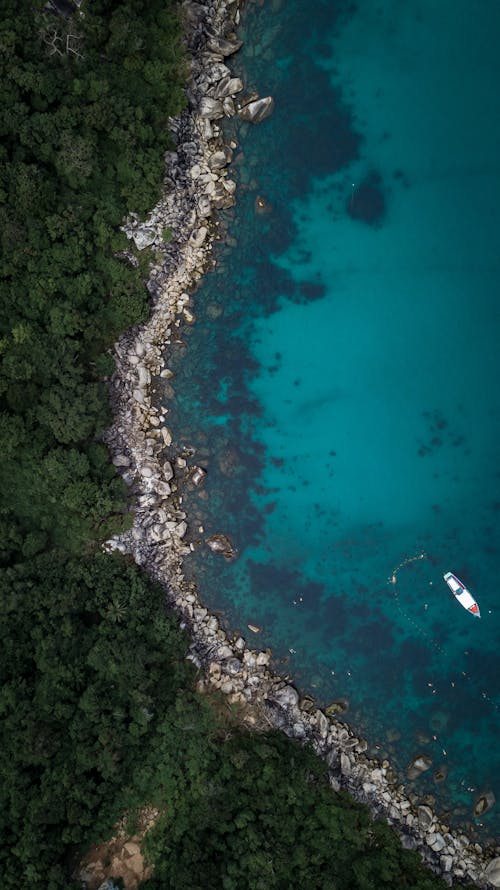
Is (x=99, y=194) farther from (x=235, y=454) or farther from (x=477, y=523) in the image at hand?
(x=477, y=523)

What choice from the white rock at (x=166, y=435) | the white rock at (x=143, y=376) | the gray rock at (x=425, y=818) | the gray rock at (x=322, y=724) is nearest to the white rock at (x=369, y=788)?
the gray rock at (x=425, y=818)

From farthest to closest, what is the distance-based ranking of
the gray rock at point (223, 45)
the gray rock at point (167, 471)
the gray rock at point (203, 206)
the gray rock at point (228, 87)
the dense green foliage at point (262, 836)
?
the gray rock at point (167, 471) < the gray rock at point (203, 206) < the gray rock at point (228, 87) < the gray rock at point (223, 45) < the dense green foliage at point (262, 836)

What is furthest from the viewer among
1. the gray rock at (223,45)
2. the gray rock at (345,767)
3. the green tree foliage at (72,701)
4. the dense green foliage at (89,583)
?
the gray rock at (345,767)

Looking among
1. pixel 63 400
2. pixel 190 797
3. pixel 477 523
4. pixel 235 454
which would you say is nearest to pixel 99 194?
pixel 63 400

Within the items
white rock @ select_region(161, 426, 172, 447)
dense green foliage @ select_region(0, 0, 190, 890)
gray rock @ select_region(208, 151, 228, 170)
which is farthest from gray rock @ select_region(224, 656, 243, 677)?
gray rock @ select_region(208, 151, 228, 170)

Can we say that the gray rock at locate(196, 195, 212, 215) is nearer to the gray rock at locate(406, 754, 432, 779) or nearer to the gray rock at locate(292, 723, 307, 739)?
the gray rock at locate(292, 723, 307, 739)

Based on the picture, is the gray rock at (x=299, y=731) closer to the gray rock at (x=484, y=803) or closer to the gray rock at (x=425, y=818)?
the gray rock at (x=425, y=818)
